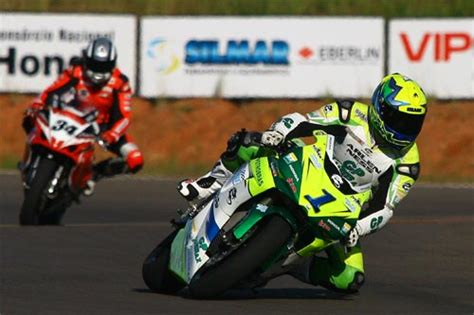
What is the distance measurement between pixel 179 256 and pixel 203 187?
21.0 inches

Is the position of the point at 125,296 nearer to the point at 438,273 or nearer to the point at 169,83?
the point at 438,273

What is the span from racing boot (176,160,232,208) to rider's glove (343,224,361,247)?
0.97 meters

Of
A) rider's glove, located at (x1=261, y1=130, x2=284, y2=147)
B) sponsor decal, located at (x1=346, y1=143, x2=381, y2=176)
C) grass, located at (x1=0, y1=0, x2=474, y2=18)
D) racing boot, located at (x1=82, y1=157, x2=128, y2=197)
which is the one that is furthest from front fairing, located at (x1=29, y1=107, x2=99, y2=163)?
grass, located at (x1=0, y1=0, x2=474, y2=18)

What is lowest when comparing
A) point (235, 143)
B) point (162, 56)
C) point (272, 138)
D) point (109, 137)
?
point (162, 56)

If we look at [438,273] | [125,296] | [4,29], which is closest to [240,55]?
[4,29]

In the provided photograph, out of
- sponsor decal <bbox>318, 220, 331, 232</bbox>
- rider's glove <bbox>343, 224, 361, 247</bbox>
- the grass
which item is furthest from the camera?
the grass

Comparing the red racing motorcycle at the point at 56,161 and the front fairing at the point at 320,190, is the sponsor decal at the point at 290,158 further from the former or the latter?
the red racing motorcycle at the point at 56,161

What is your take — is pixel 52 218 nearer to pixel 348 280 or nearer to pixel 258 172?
pixel 348 280

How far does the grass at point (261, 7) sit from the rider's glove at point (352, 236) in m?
17.3

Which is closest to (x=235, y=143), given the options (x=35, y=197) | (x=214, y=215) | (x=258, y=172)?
(x=258, y=172)

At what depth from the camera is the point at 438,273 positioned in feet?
37.7

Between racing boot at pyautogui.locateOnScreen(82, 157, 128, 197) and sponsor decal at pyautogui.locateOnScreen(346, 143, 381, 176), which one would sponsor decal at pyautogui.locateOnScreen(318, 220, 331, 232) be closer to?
sponsor decal at pyautogui.locateOnScreen(346, 143, 381, 176)

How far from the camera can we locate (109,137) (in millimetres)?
15312

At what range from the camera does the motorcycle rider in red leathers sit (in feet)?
50.6
